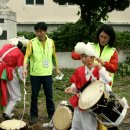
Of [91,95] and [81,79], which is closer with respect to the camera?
[91,95]

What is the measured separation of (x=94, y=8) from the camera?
13.5 metres

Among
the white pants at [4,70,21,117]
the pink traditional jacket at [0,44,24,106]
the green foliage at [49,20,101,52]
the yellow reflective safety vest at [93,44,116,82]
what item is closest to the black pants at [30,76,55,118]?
the white pants at [4,70,21,117]

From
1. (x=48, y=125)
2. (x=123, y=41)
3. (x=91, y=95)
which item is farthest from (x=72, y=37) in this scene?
(x=91, y=95)

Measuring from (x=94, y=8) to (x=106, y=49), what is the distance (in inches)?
302

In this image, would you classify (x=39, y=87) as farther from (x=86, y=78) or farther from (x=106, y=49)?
(x=86, y=78)

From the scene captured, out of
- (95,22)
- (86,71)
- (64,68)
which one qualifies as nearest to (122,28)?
(95,22)

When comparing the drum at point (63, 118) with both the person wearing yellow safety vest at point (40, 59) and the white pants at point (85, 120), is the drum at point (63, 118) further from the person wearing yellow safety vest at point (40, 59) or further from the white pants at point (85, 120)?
the person wearing yellow safety vest at point (40, 59)

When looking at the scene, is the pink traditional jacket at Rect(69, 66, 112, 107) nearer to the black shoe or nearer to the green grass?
the black shoe

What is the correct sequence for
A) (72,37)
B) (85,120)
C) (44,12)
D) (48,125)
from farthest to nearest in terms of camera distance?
(44,12), (72,37), (48,125), (85,120)

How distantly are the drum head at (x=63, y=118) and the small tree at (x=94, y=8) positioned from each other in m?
7.50

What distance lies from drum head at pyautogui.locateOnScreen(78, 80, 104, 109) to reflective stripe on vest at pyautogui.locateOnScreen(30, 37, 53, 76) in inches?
65.3

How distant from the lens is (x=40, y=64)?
23.0ft

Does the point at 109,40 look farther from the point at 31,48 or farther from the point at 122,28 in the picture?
the point at 122,28

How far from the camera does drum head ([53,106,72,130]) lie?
243 inches
